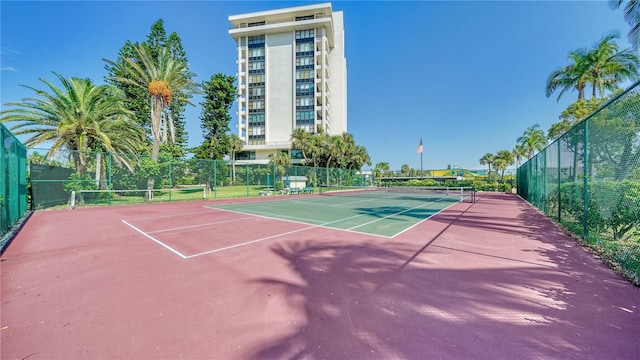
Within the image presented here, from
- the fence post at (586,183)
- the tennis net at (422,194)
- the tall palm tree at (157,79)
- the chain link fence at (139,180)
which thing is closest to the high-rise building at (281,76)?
the tennis net at (422,194)

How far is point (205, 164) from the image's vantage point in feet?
71.8

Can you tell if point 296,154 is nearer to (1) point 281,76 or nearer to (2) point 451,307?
(1) point 281,76

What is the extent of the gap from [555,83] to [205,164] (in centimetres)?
3018

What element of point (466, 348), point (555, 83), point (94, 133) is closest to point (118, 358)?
point (466, 348)

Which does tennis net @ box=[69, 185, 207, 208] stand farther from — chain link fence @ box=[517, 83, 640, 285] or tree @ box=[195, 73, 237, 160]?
tree @ box=[195, 73, 237, 160]

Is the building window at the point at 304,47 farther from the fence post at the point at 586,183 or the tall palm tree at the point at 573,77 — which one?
Result: the fence post at the point at 586,183

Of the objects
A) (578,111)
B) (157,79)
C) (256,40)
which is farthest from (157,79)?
(256,40)

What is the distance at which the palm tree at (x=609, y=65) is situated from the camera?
16828 mm

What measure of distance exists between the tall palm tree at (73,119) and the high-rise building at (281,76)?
42671 mm

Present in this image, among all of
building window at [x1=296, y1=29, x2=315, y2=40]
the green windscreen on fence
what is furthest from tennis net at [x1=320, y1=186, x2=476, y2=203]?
building window at [x1=296, y1=29, x2=315, y2=40]

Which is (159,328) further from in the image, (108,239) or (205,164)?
(205,164)

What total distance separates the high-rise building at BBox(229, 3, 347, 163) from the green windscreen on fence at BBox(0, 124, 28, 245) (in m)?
49.7

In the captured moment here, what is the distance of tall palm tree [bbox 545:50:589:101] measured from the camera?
18.4m

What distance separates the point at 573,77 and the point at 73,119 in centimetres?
3559
